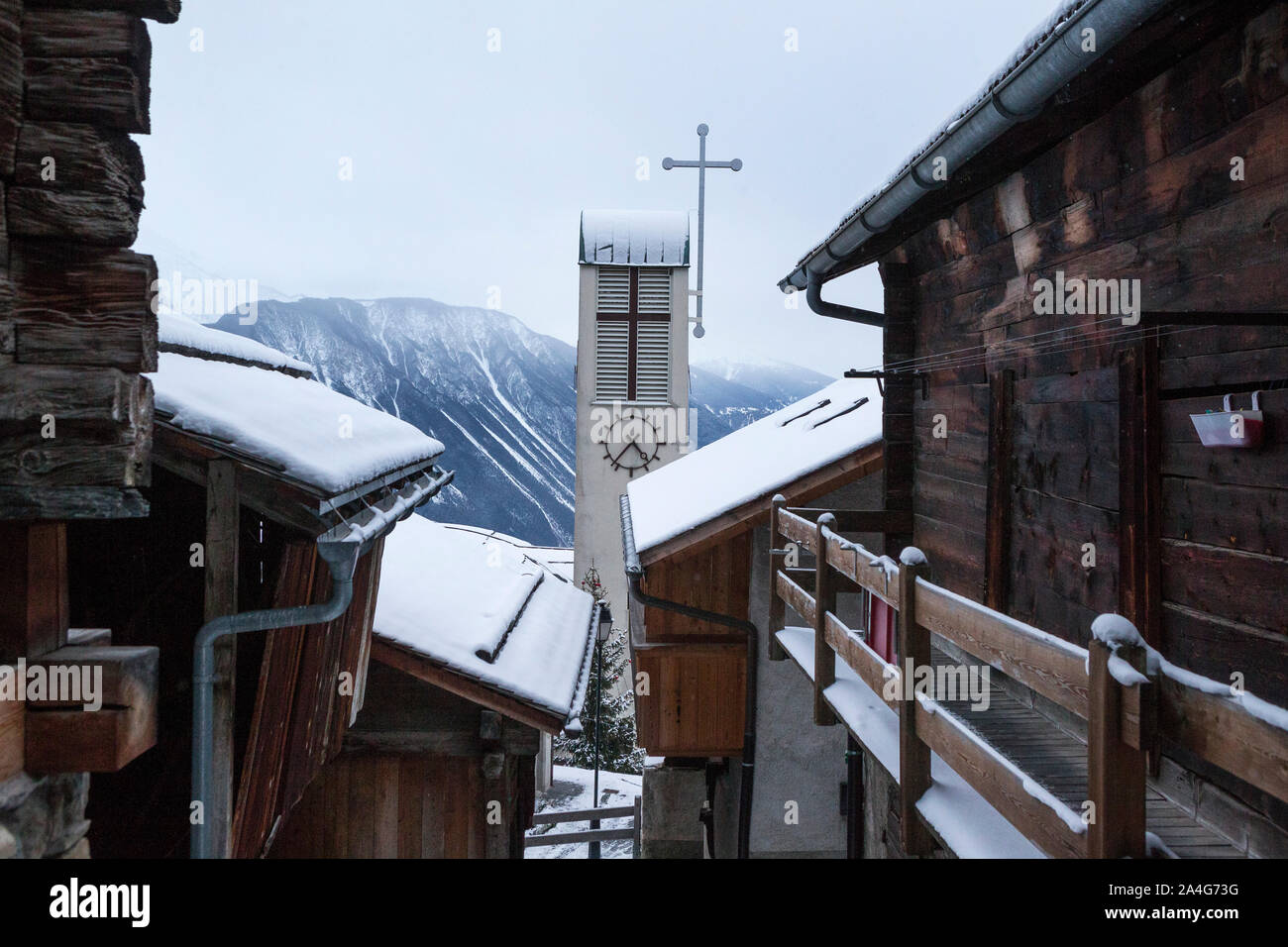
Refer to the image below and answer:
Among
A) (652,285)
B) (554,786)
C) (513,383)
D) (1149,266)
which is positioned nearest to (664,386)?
(652,285)

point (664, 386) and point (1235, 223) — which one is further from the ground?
point (664, 386)

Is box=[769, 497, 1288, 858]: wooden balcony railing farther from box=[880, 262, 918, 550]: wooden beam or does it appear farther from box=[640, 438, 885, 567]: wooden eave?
box=[640, 438, 885, 567]: wooden eave

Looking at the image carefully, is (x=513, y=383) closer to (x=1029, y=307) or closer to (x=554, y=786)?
(x=554, y=786)

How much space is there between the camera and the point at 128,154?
2.93 m

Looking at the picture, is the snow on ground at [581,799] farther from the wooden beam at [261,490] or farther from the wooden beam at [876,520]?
the wooden beam at [261,490]

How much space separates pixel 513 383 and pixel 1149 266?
13113cm

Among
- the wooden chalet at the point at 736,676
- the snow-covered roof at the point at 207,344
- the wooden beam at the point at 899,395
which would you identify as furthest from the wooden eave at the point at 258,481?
the wooden chalet at the point at 736,676

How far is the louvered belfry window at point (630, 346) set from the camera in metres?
17.7

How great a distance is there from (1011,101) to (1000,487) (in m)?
2.22

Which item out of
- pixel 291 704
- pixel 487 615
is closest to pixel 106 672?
pixel 291 704

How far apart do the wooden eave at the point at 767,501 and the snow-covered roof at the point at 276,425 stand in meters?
2.78

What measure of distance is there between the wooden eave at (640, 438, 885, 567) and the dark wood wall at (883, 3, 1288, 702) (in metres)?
2.45

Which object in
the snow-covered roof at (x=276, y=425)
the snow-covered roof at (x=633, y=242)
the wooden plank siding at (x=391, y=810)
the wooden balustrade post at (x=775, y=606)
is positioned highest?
the snow-covered roof at (x=633, y=242)
